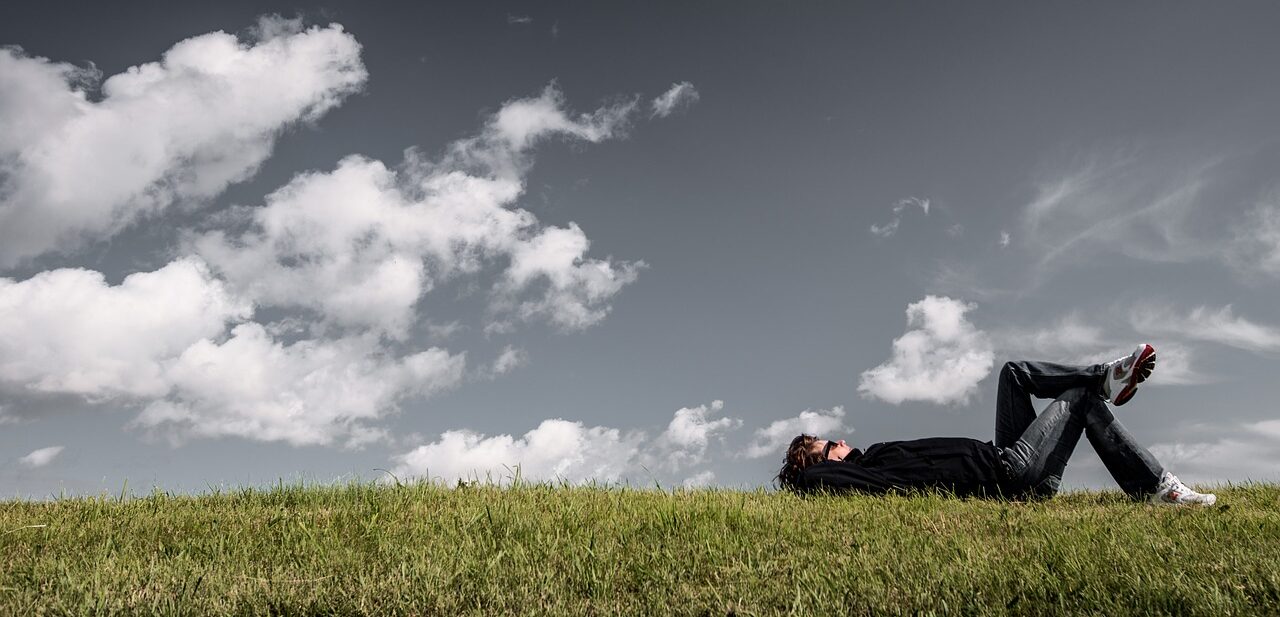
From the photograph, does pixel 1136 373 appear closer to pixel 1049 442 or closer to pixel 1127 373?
pixel 1127 373

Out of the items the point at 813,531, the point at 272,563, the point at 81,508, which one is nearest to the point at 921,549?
the point at 813,531

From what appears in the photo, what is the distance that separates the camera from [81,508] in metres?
7.38

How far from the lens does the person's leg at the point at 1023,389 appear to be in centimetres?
861

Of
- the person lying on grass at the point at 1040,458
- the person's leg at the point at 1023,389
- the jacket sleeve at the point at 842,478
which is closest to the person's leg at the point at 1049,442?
the person lying on grass at the point at 1040,458

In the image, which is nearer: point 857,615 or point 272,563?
point 857,615

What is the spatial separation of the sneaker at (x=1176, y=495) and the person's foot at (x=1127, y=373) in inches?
34.0

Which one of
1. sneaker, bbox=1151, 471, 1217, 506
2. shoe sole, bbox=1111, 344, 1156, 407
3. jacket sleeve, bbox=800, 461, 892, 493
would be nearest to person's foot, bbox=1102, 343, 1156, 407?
shoe sole, bbox=1111, 344, 1156, 407

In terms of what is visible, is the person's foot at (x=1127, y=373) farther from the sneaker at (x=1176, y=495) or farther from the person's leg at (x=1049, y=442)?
the sneaker at (x=1176, y=495)

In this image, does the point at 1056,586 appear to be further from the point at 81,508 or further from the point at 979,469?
the point at 81,508

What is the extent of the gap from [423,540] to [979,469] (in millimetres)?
5683

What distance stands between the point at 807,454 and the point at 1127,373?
3283 millimetres

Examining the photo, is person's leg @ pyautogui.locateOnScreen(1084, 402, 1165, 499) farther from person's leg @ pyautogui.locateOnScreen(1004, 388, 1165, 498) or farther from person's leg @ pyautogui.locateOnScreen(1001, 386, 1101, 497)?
person's leg @ pyautogui.locateOnScreen(1001, 386, 1101, 497)

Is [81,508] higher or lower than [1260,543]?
higher

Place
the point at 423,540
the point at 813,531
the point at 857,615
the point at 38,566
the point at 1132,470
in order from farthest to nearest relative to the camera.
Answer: the point at 1132,470 → the point at 813,531 → the point at 423,540 → the point at 38,566 → the point at 857,615
